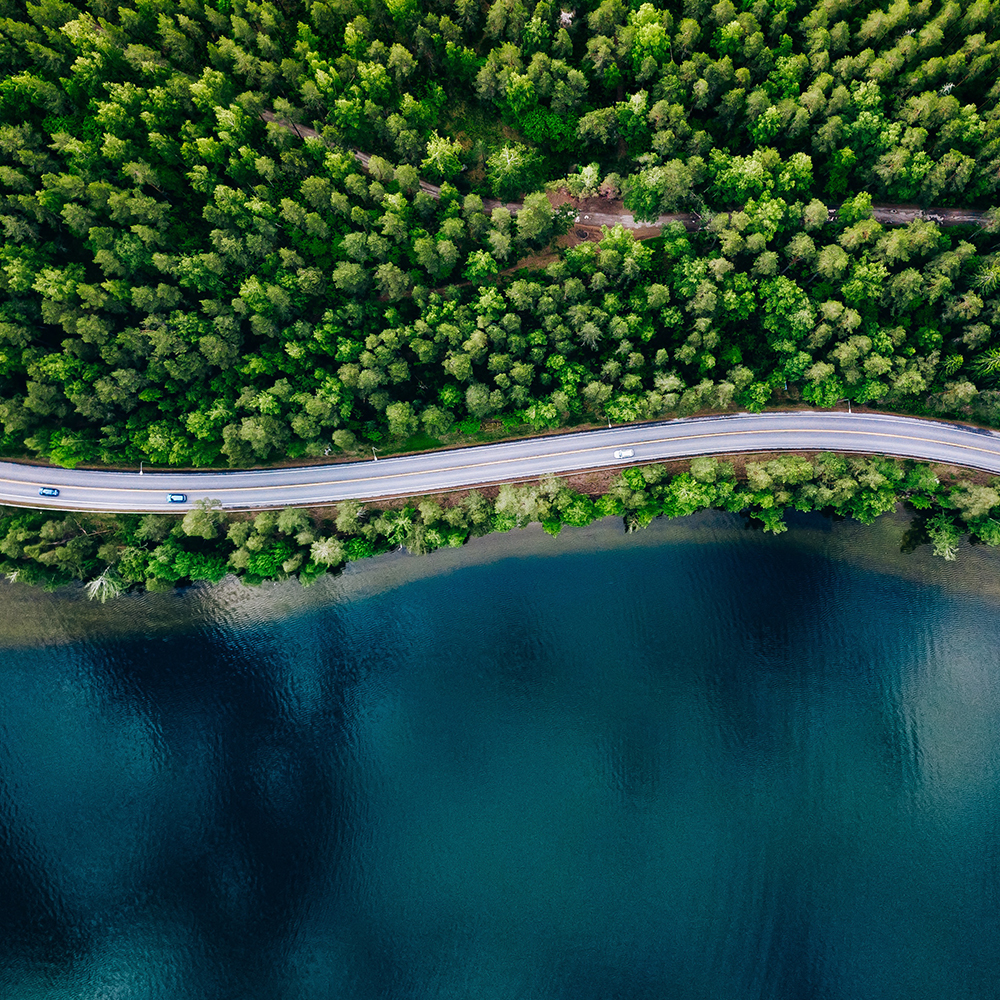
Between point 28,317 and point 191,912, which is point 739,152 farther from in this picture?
point 191,912

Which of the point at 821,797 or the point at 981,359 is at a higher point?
the point at 981,359

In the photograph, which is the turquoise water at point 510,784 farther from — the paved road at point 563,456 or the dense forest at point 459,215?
the dense forest at point 459,215

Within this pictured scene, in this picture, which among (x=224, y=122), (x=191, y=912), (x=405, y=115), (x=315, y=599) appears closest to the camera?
(x=224, y=122)

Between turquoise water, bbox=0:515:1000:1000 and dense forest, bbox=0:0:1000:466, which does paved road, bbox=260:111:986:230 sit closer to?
dense forest, bbox=0:0:1000:466

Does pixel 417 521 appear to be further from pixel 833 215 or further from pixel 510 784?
pixel 833 215

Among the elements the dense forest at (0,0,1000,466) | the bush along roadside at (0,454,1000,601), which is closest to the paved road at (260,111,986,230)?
the dense forest at (0,0,1000,466)

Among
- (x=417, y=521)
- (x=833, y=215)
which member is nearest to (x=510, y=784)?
(x=417, y=521)

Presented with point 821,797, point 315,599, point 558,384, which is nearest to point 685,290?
point 558,384
